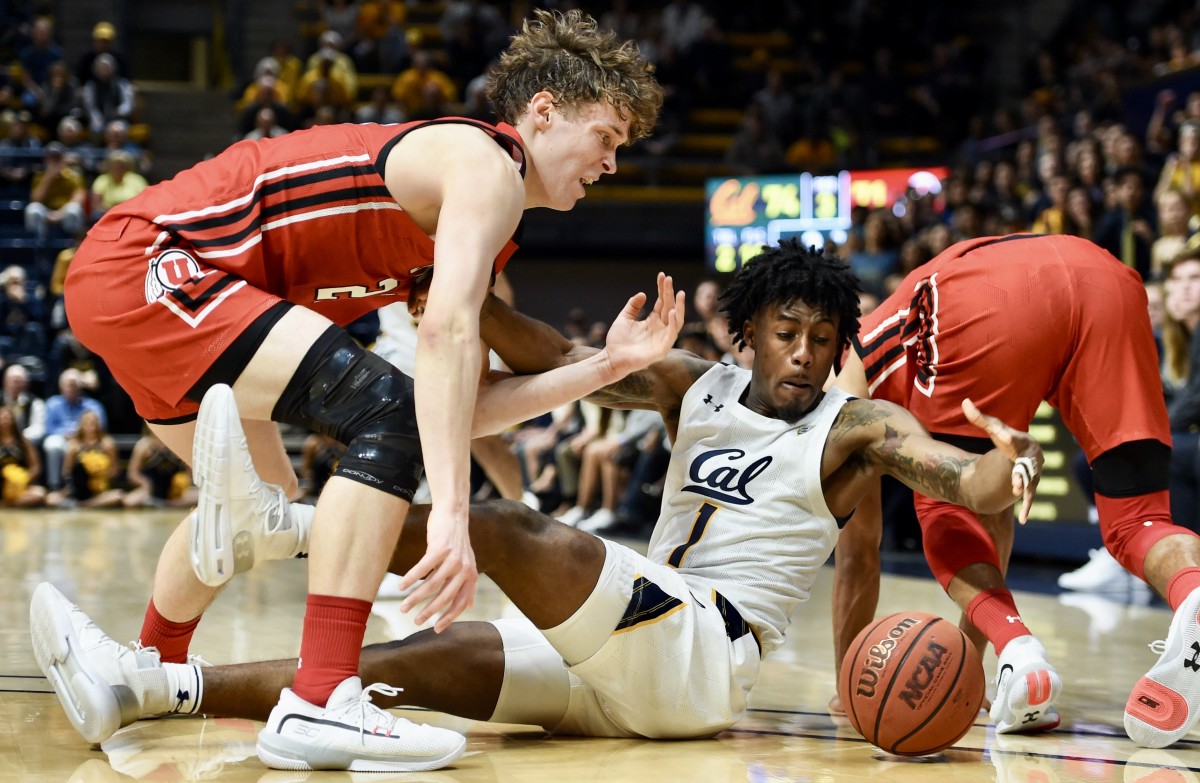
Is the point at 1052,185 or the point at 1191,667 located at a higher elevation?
the point at 1052,185

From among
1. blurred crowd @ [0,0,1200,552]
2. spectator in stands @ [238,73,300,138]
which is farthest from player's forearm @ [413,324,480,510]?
spectator in stands @ [238,73,300,138]

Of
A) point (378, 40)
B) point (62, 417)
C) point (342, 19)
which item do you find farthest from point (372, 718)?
point (342, 19)

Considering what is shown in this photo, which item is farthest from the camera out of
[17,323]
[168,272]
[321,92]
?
[321,92]

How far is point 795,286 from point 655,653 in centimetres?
98

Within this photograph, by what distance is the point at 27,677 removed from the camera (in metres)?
Result: 3.98

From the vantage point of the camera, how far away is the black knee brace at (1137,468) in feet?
12.2

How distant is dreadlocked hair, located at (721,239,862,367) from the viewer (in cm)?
351

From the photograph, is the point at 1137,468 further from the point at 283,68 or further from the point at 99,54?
the point at 99,54

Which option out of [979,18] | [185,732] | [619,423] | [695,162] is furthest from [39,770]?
[979,18]

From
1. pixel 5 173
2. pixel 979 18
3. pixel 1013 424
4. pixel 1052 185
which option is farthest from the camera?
pixel 979 18

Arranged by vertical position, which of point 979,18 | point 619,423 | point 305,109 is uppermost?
point 979,18

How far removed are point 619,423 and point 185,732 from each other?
26.0 feet

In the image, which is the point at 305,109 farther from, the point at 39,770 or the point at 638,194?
the point at 39,770

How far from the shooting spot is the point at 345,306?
3.47 meters
